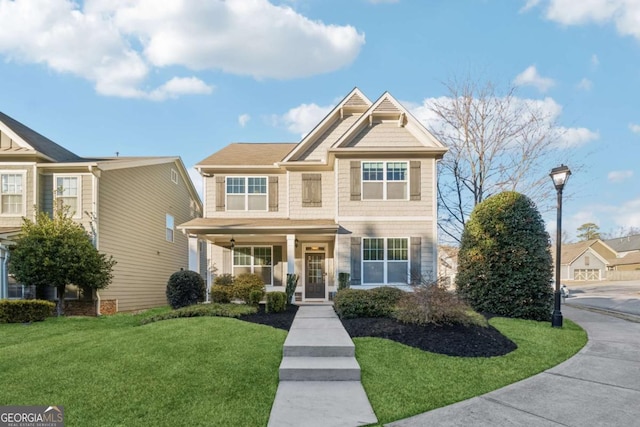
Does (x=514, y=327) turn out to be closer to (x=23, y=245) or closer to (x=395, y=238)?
(x=395, y=238)

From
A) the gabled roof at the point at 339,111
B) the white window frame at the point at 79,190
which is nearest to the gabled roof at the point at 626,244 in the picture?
the gabled roof at the point at 339,111

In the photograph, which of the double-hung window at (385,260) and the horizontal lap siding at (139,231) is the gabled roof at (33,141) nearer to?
the horizontal lap siding at (139,231)

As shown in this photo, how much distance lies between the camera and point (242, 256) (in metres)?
15.0

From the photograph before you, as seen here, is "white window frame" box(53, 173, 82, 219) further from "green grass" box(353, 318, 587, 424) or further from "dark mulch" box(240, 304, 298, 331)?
"green grass" box(353, 318, 587, 424)

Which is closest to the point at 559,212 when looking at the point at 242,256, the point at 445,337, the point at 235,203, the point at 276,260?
the point at 445,337

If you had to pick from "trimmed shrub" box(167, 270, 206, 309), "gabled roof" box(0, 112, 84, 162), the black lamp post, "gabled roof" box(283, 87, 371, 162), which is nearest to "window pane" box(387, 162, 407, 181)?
"gabled roof" box(283, 87, 371, 162)

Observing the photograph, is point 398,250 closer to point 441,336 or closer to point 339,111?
point 339,111

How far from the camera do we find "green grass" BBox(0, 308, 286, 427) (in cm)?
420

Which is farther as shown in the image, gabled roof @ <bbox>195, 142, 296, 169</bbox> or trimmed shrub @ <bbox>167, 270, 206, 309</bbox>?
gabled roof @ <bbox>195, 142, 296, 169</bbox>

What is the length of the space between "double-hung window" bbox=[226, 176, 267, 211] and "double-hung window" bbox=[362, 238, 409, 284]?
4.66 meters

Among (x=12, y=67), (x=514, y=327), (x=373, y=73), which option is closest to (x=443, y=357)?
(x=514, y=327)

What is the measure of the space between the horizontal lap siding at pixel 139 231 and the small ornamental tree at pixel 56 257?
1.34 m

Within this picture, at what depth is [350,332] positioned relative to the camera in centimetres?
742

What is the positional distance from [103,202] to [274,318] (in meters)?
9.05
